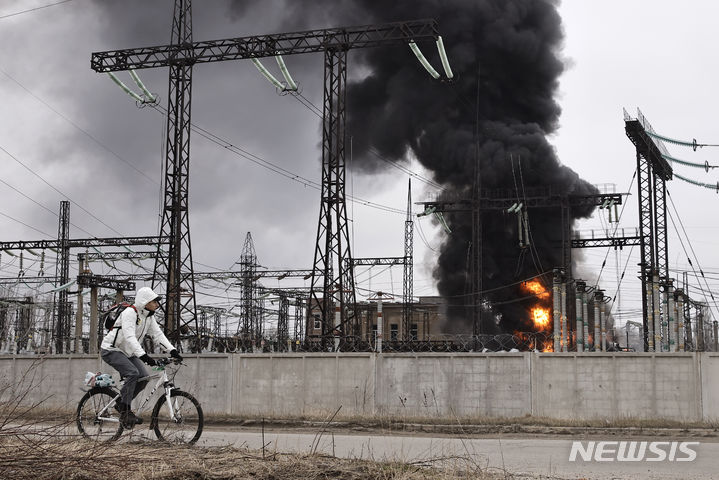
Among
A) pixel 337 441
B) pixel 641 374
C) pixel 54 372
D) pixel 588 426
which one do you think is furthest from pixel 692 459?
pixel 54 372

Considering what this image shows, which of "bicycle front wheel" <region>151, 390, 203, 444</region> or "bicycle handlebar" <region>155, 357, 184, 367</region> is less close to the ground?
"bicycle handlebar" <region>155, 357, 184, 367</region>

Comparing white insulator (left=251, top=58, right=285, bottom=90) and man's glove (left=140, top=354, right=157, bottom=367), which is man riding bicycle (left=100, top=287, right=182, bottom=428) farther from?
white insulator (left=251, top=58, right=285, bottom=90)

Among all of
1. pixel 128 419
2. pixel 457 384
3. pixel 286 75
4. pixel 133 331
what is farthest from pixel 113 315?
pixel 286 75

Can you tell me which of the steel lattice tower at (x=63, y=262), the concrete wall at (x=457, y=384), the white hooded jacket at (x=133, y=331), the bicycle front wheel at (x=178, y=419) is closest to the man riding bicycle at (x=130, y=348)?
the white hooded jacket at (x=133, y=331)

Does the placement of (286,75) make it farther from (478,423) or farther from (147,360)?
(147,360)

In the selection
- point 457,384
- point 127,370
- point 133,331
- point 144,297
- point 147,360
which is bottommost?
point 457,384

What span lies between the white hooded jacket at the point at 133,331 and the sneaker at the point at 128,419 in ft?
2.18

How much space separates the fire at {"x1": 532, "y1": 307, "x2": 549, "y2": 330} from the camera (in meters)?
55.2

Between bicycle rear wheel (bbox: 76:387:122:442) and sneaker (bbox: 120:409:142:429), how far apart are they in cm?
19

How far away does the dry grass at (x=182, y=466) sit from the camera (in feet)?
18.6

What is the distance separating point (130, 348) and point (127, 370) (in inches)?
11.1

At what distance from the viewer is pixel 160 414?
9086mm

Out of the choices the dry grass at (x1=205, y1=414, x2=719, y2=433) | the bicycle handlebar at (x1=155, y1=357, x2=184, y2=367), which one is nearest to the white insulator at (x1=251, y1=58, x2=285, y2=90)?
the dry grass at (x1=205, y1=414, x2=719, y2=433)

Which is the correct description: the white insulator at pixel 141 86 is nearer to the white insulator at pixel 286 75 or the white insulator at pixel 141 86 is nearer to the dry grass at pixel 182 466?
the white insulator at pixel 286 75
